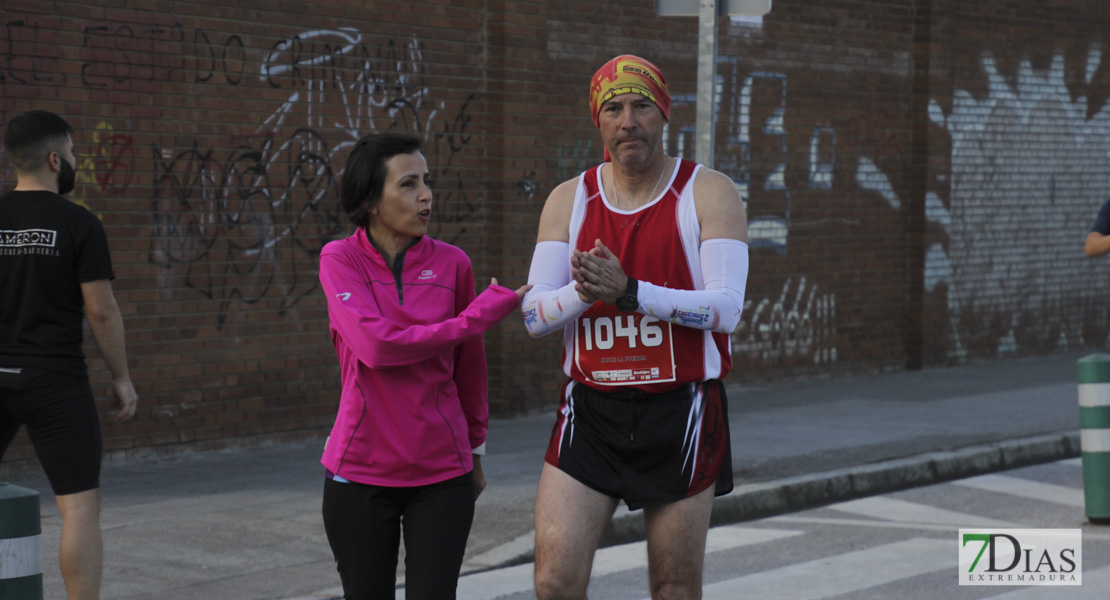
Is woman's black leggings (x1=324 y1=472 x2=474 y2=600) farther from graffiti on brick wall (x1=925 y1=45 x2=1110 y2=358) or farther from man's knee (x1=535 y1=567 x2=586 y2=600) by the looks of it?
graffiti on brick wall (x1=925 y1=45 x2=1110 y2=358)

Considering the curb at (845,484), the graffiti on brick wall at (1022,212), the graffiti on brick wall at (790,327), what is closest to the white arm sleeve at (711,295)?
the curb at (845,484)

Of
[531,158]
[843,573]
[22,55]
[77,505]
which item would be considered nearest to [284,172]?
[22,55]

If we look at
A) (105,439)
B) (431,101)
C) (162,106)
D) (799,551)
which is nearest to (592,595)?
(799,551)

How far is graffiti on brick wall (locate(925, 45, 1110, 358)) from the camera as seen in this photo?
14.9 metres

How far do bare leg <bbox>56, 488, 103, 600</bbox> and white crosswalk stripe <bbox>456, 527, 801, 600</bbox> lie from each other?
5.78 ft

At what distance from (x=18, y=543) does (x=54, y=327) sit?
1494mm

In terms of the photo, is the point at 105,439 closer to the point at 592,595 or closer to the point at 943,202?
the point at 592,595

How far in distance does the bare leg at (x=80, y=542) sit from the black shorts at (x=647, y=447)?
1848mm

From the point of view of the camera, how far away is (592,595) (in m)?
6.50

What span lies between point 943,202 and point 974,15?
1.98 meters

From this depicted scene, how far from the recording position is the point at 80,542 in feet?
16.6

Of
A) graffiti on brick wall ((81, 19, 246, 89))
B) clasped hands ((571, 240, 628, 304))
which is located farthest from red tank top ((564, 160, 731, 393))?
graffiti on brick wall ((81, 19, 246, 89))

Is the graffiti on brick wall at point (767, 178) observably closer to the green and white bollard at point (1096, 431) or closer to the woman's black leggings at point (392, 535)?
the green and white bollard at point (1096, 431)

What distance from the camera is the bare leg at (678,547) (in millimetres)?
4141
